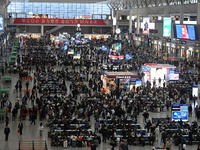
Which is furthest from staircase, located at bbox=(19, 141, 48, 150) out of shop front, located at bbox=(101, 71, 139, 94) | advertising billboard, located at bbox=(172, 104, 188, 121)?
shop front, located at bbox=(101, 71, 139, 94)

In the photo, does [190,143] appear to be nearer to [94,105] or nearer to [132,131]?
[132,131]

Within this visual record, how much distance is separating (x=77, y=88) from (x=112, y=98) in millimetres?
A: 5202

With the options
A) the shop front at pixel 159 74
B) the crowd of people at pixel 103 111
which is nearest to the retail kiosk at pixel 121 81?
the crowd of people at pixel 103 111

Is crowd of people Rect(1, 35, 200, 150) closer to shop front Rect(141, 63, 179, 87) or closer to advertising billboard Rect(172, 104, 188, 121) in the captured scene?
advertising billboard Rect(172, 104, 188, 121)

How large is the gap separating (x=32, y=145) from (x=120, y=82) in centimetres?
1684

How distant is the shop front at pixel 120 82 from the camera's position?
127 ft

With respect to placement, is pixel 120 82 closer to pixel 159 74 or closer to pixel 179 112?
pixel 159 74

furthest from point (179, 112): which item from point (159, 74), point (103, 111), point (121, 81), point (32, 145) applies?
point (159, 74)

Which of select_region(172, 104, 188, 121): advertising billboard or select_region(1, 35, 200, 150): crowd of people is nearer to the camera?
select_region(1, 35, 200, 150): crowd of people

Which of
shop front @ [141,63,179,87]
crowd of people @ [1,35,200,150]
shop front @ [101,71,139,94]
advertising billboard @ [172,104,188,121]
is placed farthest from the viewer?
shop front @ [141,63,179,87]

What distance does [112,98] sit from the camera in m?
35.6

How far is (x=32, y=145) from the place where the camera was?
75.9ft

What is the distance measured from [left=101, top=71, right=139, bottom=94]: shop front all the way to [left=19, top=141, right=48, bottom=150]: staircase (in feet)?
48.9

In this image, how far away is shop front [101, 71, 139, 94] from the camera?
38.8 meters
